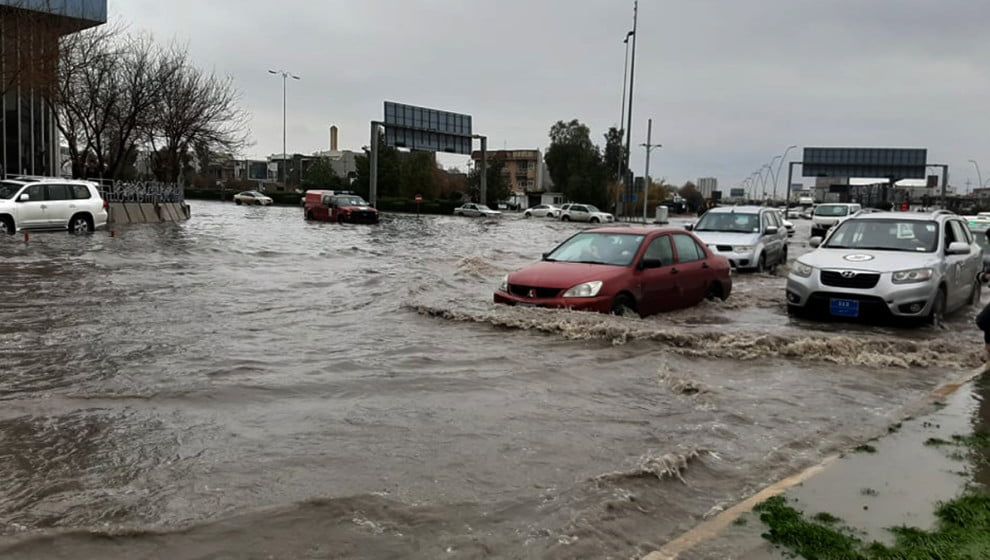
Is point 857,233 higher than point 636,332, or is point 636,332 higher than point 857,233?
point 857,233

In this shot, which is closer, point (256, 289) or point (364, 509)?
point (364, 509)

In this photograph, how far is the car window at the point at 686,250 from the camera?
→ 10805 millimetres

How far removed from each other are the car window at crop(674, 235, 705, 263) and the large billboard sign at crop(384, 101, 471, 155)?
4553 centimetres

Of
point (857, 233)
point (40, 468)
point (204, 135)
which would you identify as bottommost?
point (40, 468)

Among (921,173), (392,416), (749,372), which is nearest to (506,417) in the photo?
(392,416)

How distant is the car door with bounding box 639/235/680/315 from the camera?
9711mm

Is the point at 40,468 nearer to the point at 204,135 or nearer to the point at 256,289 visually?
the point at 256,289

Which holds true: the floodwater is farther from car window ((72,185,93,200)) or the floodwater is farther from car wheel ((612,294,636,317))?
car window ((72,185,93,200))

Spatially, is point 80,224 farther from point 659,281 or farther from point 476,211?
point 476,211

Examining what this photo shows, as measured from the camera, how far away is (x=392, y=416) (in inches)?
224

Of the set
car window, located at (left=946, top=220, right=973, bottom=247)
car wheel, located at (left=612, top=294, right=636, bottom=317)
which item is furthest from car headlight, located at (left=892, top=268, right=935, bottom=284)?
car wheel, located at (left=612, top=294, right=636, bottom=317)

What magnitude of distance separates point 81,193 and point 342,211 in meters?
17.4

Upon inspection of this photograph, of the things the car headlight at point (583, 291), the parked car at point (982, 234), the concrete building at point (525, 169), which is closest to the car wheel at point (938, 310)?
the car headlight at point (583, 291)

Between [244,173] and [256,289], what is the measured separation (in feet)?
402
